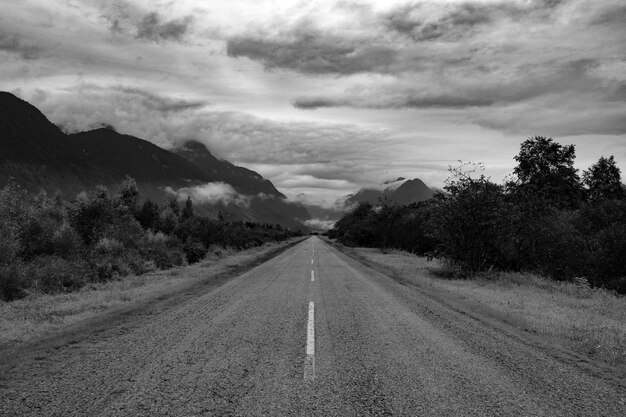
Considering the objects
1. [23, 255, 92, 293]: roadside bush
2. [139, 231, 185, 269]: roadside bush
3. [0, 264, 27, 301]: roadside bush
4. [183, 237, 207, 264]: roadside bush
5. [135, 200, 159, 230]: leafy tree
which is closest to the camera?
[0, 264, 27, 301]: roadside bush

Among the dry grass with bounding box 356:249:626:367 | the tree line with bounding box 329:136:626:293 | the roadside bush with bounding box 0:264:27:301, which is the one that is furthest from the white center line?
the tree line with bounding box 329:136:626:293

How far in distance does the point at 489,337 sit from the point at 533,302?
5.57m

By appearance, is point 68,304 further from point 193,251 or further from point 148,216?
point 148,216

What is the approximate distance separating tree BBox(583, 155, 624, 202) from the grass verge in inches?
1187

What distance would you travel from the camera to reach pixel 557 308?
11156 millimetres

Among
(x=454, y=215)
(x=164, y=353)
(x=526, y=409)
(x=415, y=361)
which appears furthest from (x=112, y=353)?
(x=454, y=215)

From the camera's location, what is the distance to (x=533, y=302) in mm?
12148

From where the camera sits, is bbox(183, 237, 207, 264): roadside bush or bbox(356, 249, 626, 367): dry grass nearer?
bbox(356, 249, 626, 367): dry grass

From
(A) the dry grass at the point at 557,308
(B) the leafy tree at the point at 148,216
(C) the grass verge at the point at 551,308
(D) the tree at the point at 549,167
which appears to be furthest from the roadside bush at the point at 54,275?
(D) the tree at the point at 549,167

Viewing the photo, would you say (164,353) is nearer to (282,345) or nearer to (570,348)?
(282,345)

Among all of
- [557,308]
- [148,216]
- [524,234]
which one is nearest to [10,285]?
[557,308]

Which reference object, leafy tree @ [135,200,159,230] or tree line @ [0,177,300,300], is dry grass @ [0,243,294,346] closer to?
tree line @ [0,177,300,300]

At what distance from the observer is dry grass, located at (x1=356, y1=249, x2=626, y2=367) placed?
7.44 metres

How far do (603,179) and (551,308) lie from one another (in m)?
38.8
